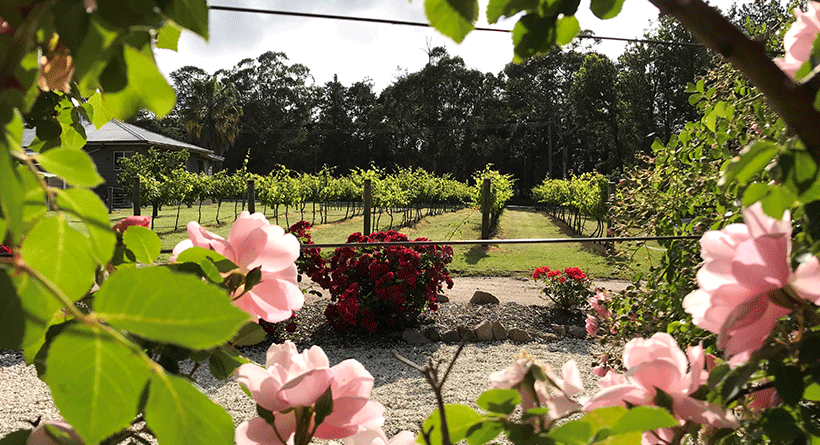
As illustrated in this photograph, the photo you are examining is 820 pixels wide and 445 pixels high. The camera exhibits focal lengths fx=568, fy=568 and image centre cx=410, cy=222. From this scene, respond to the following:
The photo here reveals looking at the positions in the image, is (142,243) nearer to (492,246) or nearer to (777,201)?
(777,201)

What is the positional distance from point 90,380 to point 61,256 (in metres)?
0.05

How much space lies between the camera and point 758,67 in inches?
10.6

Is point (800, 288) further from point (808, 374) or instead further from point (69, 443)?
point (69, 443)

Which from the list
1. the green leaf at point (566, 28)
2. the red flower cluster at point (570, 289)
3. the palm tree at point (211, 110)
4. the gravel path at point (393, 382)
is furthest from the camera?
the palm tree at point (211, 110)

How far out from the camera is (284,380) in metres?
0.36

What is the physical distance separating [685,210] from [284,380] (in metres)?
1.77

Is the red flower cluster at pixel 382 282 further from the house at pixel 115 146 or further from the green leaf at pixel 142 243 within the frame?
the house at pixel 115 146

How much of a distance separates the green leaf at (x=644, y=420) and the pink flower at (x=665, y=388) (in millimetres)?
63

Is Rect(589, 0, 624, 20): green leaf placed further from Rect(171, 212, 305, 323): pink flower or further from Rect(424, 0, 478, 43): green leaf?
Rect(171, 212, 305, 323): pink flower

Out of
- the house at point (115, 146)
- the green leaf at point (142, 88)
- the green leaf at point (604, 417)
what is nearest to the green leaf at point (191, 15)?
the green leaf at point (142, 88)

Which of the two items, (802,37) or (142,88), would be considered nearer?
(142,88)

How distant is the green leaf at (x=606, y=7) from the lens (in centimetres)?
37

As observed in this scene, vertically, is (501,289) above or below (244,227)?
below

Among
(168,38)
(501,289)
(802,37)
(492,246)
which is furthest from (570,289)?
(492,246)
